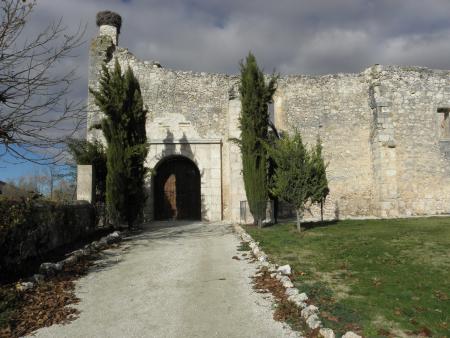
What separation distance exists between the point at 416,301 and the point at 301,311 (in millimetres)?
1461

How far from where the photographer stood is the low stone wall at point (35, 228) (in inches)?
244

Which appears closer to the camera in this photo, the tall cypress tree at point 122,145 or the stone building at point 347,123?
the tall cypress tree at point 122,145

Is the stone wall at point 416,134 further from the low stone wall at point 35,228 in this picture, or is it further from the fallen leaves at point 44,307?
the fallen leaves at point 44,307

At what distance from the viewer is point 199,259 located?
25.7 feet

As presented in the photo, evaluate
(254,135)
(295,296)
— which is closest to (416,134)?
(254,135)

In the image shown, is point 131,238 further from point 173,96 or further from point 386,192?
point 386,192

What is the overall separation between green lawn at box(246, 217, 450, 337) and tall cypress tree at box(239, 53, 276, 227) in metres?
1.42

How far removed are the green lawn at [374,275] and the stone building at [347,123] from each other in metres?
6.23

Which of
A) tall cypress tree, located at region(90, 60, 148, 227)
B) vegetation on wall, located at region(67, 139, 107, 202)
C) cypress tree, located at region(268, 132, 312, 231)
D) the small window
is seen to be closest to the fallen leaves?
tall cypress tree, located at region(90, 60, 148, 227)

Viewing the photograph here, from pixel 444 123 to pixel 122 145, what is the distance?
14819mm

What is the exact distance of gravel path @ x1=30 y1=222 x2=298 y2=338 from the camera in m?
4.41

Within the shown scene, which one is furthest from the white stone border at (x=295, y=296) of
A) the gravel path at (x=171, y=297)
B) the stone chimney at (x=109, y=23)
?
the stone chimney at (x=109, y=23)

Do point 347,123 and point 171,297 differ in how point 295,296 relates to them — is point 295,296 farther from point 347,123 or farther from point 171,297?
point 347,123

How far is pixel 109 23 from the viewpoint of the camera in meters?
16.4
